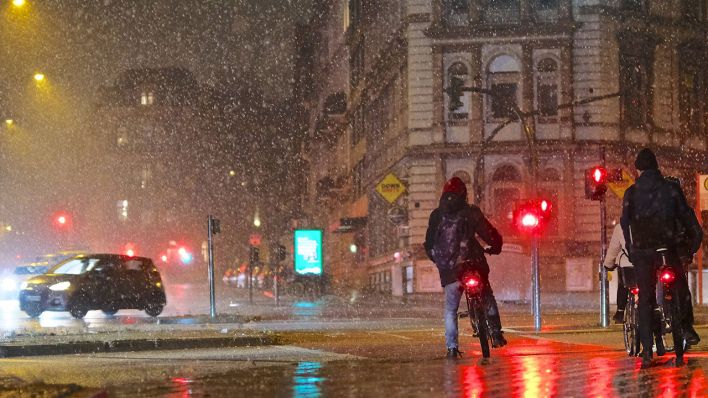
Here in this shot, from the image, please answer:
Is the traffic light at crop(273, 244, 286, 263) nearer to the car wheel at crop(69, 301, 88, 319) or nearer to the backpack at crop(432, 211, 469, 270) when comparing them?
the car wheel at crop(69, 301, 88, 319)

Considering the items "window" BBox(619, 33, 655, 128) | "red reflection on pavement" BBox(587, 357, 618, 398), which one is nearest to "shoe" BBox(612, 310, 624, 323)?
"red reflection on pavement" BBox(587, 357, 618, 398)

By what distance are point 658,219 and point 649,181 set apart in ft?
1.09

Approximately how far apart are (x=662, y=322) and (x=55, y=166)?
93.4 m

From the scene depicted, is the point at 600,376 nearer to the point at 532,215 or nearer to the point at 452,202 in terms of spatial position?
the point at 452,202

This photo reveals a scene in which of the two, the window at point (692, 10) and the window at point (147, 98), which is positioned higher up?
the window at point (147, 98)

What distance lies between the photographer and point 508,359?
11.9 m

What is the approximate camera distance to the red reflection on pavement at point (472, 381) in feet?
27.4

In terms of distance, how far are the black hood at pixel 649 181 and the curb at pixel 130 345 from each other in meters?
6.80

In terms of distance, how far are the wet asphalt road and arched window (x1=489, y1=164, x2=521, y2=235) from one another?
3239 centimetres

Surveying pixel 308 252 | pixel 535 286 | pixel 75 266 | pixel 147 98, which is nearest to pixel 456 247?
pixel 535 286

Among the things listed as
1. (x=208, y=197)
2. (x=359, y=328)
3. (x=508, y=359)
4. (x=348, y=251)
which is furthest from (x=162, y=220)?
(x=508, y=359)

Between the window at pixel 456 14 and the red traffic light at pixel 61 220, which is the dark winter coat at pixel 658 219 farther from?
the red traffic light at pixel 61 220

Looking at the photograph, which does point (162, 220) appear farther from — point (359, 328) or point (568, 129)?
point (359, 328)

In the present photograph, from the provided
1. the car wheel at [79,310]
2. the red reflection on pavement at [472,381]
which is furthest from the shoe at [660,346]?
the car wheel at [79,310]
